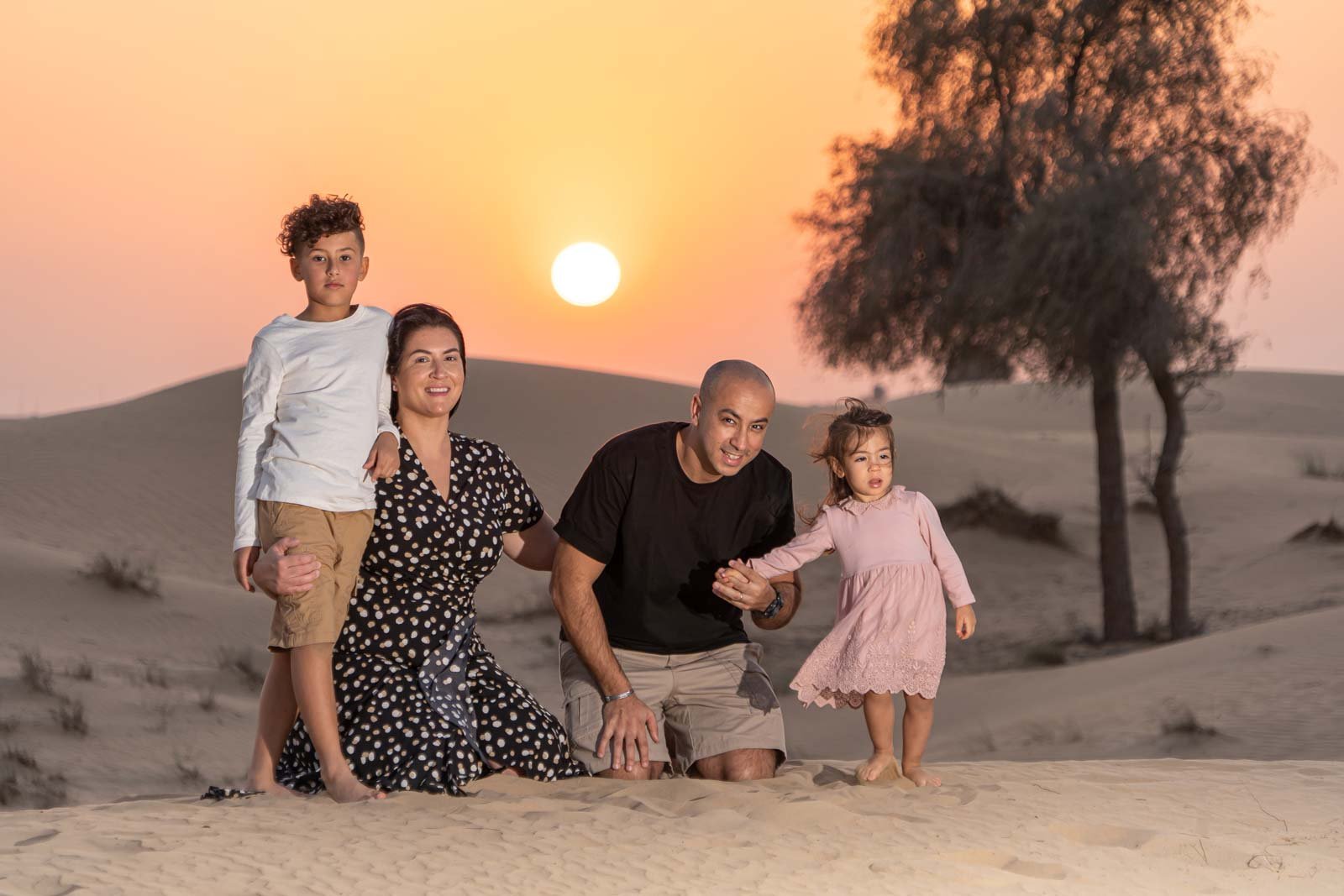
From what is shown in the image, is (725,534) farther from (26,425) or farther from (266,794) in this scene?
(26,425)

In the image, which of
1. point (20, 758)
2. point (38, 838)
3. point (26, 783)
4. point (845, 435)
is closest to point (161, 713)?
point (20, 758)

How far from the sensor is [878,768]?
229 inches

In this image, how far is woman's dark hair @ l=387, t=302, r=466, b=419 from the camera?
18.9ft

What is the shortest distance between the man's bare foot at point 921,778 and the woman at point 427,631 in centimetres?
141

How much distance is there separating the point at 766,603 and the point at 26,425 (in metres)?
27.3

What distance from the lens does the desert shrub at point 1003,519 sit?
24.1 meters

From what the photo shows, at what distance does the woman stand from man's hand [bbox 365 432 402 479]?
20 cm

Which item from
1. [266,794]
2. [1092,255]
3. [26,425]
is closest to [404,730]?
[266,794]

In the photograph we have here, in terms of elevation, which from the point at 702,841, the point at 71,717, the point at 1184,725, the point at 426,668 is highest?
the point at 426,668

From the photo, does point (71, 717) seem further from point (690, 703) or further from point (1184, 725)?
point (1184, 725)

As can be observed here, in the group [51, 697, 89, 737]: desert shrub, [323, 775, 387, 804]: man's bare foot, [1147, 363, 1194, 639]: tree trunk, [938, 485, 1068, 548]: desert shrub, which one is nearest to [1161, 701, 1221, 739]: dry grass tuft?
[1147, 363, 1194, 639]: tree trunk

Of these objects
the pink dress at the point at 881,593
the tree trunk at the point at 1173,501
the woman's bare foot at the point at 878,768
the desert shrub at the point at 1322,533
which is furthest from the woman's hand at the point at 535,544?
the desert shrub at the point at 1322,533

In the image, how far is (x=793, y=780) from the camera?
602 cm

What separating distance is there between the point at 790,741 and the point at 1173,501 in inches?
272
